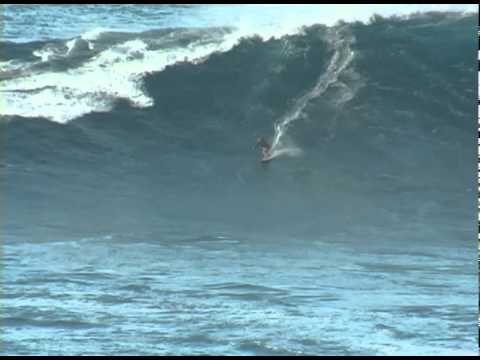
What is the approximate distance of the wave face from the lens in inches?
698

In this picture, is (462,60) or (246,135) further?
(462,60)

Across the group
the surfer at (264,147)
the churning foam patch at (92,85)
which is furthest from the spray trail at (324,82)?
the churning foam patch at (92,85)

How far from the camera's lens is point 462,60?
23.1 metres

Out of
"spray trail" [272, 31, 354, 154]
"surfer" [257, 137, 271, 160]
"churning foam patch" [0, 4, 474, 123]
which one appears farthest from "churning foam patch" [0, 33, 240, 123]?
"surfer" [257, 137, 271, 160]

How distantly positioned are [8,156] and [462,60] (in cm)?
867

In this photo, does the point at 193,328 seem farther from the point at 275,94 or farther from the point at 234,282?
the point at 275,94

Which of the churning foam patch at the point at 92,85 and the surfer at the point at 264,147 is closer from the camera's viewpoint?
the surfer at the point at 264,147

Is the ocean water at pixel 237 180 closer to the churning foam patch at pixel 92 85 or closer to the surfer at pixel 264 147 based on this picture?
the churning foam patch at pixel 92 85

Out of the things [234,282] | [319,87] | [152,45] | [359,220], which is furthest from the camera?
[152,45]

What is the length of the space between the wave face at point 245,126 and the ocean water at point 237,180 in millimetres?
41

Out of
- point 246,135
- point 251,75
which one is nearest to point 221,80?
point 251,75

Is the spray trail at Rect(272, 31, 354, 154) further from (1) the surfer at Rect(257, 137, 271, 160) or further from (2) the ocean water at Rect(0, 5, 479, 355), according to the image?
(1) the surfer at Rect(257, 137, 271, 160)

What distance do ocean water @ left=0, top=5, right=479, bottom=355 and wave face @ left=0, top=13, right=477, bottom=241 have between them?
0.04 meters

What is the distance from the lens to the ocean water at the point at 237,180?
38.3 ft
